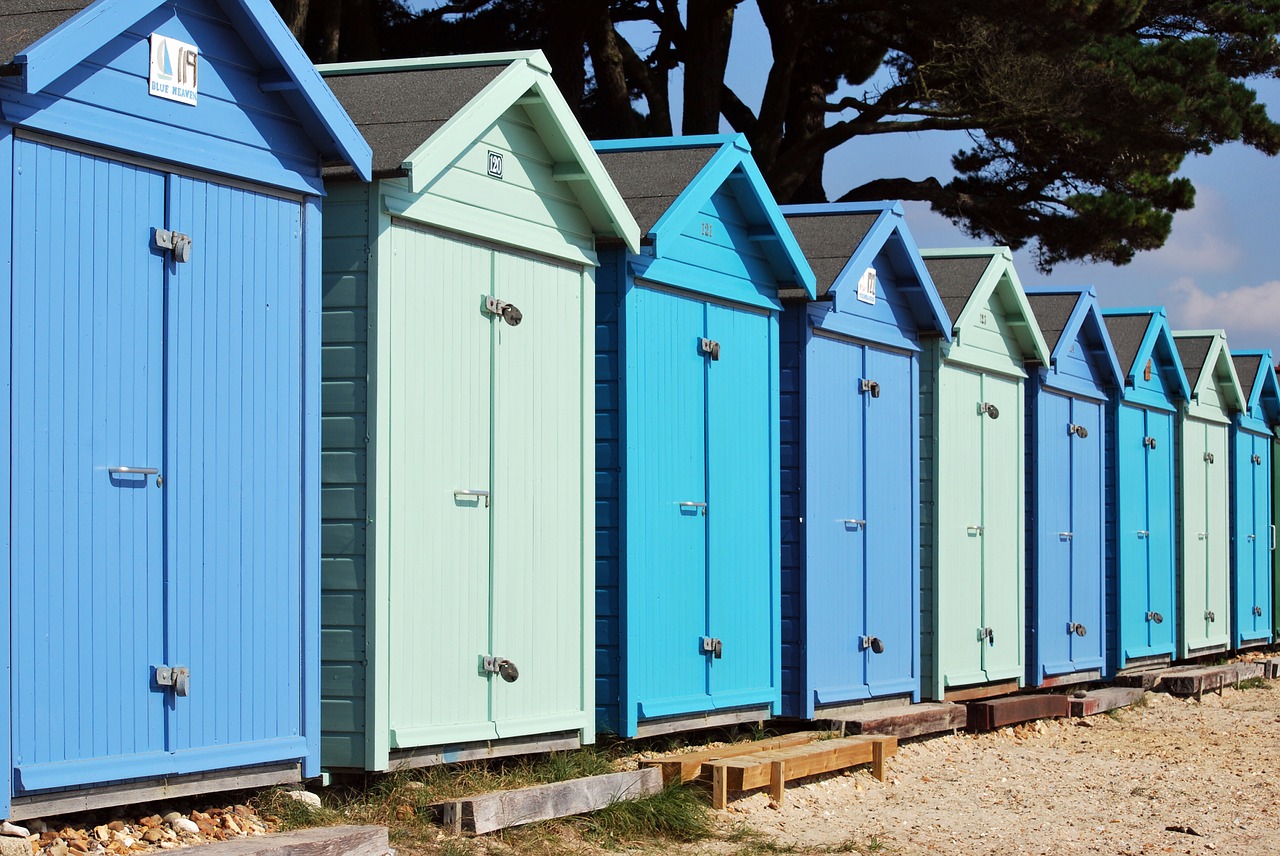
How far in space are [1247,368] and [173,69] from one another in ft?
62.5

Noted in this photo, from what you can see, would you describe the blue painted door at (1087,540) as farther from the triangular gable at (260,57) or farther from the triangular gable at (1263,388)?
the triangular gable at (260,57)

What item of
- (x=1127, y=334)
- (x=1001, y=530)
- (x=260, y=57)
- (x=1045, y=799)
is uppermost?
(x=260, y=57)

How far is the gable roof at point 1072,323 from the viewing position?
16.1m

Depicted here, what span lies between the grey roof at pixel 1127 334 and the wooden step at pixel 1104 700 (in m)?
3.47

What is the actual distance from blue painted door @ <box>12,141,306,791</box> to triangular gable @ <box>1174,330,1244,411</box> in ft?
49.7

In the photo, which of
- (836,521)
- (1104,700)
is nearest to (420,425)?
(836,521)

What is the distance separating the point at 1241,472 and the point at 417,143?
17.1 m

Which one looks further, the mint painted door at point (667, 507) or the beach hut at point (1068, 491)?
the beach hut at point (1068, 491)

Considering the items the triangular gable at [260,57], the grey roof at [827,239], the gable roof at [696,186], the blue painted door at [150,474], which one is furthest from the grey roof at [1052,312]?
the blue painted door at [150,474]

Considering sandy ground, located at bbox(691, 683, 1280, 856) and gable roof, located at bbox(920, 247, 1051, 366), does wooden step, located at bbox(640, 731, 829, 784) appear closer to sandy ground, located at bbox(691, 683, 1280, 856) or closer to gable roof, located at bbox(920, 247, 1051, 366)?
sandy ground, located at bbox(691, 683, 1280, 856)

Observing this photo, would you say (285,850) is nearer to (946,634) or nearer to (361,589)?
(361,589)

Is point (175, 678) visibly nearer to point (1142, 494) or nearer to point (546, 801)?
point (546, 801)

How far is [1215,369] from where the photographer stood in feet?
71.7

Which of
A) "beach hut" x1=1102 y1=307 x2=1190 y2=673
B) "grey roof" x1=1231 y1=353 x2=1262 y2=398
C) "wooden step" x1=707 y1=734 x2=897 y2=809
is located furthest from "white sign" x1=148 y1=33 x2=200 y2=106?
"grey roof" x1=1231 y1=353 x2=1262 y2=398
